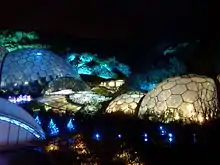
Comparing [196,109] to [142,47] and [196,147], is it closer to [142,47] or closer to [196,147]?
[196,147]

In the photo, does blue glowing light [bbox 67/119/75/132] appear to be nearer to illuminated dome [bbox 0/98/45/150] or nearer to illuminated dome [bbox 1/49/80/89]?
illuminated dome [bbox 0/98/45/150]

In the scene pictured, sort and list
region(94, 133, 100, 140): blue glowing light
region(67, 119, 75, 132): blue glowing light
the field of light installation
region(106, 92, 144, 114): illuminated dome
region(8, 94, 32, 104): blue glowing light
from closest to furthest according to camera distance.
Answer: the field of light installation
region(94, 133, 100, 140): blue glowing light
region(67, 119, 75, 132): blue glowing light
region(106, 92, 144, 114): illuminated dome
region(8, 94, 32, 104): blue glowing light

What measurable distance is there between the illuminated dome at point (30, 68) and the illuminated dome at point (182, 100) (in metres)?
2.12

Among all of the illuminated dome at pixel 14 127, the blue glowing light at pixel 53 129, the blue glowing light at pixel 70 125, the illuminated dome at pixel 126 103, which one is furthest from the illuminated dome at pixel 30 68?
the illuminated dome at pixel 14 127

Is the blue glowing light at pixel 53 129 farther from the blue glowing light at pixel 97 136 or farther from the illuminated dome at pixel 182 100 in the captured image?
the illuminated dome at pixel 182 100

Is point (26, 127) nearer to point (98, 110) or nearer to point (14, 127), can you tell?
point (14, 127)

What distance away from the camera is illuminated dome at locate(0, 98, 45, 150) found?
132 inches

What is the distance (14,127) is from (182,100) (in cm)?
190

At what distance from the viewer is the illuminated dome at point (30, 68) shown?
6406 millimetres

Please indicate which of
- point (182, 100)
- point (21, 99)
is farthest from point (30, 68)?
point (182, 100)

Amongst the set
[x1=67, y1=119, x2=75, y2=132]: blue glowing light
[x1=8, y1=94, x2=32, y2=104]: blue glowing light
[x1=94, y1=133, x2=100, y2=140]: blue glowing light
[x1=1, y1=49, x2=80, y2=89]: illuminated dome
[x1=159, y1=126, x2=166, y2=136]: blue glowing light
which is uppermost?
[x1=1, y1=49, x2=80, y2=89]: illuminated dome

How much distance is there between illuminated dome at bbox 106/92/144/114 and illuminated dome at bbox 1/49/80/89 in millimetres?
1690

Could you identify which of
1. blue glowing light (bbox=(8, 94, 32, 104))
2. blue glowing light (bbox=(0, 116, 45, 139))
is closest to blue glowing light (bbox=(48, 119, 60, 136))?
blue glowing light (bbox=(0, 116, 45, 139))

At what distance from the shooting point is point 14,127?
3391mm
